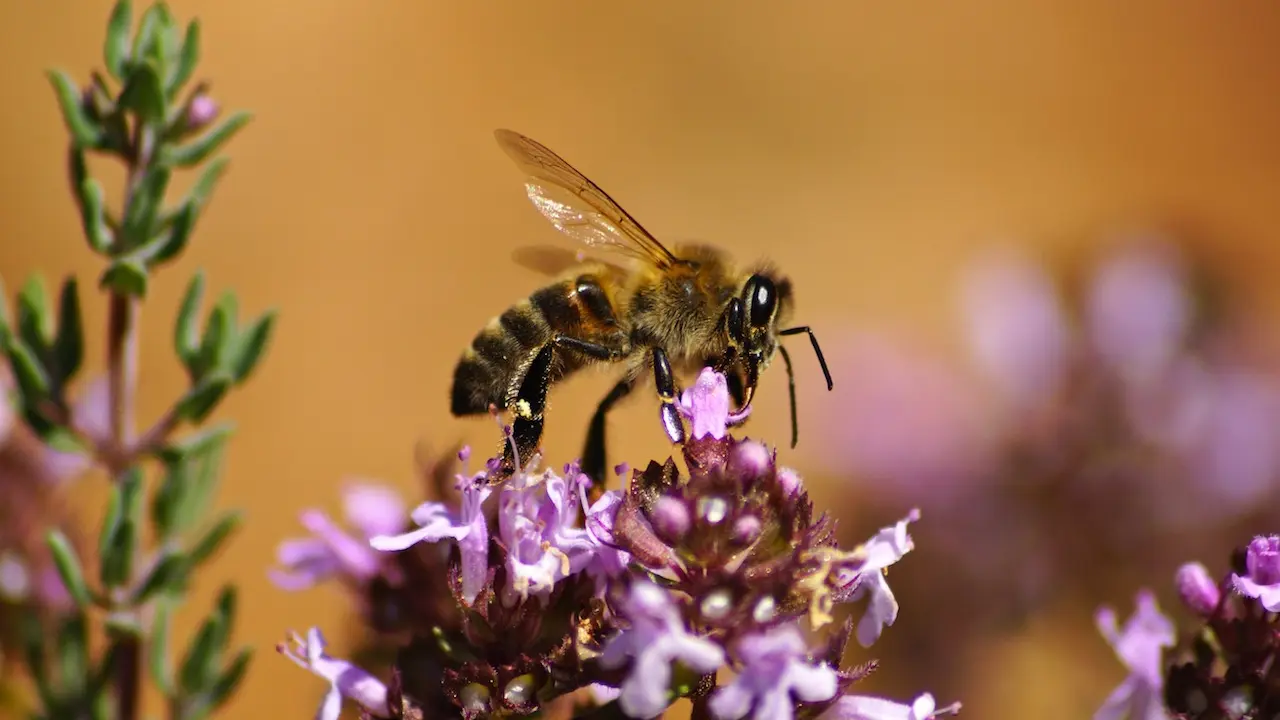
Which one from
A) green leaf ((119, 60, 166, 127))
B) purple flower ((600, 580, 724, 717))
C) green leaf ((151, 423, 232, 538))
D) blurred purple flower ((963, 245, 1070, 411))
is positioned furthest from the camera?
blurred purple flower ((963, 245, 1070, 411))

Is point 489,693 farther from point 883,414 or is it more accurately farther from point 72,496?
point 883,414

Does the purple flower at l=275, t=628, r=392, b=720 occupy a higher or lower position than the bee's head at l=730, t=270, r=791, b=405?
lower

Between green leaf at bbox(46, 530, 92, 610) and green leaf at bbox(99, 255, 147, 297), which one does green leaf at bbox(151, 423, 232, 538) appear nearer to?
green leaf at bbox(46, 530, 92, 610)

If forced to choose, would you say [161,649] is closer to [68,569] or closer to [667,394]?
[68,569]

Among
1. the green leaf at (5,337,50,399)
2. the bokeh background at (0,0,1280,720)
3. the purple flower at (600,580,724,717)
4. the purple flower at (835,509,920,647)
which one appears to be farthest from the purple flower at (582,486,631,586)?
the bokeh background at (0,0,1280,720)

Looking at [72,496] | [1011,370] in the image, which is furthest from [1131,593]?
[72,496]

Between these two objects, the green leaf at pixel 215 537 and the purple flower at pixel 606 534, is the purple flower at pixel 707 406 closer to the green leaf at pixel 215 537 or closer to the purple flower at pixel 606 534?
the purple flower at pixel 606 534

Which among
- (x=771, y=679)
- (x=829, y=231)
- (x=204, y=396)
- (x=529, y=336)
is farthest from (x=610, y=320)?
(x=829, y=231)
